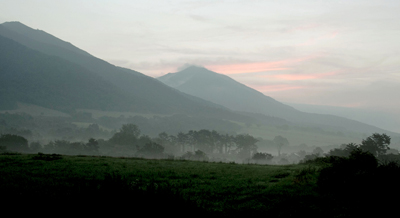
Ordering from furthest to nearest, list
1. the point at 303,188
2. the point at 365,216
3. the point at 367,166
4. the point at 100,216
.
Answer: the point at 367,166 → the point at 303,188 → the point at 365,216 → the point at 100,216

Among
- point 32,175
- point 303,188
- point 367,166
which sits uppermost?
point 367,166

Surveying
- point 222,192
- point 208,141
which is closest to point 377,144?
point 222,192

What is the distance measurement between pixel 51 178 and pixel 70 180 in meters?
0.89

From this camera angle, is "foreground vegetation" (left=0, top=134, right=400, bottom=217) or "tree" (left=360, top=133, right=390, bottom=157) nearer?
"foreground vegetation" (left=0, top=134, right=400, bottom=217)

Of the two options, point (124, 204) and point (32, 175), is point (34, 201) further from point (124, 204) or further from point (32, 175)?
point (32, 175)

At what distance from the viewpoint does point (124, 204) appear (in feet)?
20.5

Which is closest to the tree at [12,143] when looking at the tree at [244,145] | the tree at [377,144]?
the tree at [244,145]

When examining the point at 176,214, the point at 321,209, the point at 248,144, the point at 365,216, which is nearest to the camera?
the point at 176,214

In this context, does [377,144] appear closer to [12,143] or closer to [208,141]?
[208,141]

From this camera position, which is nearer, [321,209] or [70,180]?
[321,209]

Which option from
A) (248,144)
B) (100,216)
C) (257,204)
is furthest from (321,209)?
(248,144)

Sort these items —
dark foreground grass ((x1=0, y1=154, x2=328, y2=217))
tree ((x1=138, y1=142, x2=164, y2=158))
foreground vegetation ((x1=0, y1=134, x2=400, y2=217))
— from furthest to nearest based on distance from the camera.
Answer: tree ((x1=138, y1=142, x2=164, y2=158))
foreground vegetation ((x1=0, y1=134, x2=400, y2=217))
dark foreground grass ((x1=0, y1=154, x2=328, y2=217))

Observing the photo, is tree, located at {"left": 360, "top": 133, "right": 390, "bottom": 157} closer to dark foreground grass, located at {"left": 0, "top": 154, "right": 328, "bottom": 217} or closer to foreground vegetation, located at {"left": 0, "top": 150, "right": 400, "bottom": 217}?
foreground vegetation, located at {"left": 0, "top": 150, "right": 400, "bottom": 217}

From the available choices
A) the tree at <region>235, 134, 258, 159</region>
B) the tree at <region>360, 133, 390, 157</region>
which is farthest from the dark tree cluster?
the tree at <region>360, 133, 390, 157</region>
